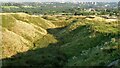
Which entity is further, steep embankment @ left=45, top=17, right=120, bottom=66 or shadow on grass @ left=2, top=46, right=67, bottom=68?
shadow on grass @ left=2, top=46, right=67, bottom=68

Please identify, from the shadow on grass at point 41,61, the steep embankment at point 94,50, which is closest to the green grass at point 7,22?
the steep embankment at point 94,50

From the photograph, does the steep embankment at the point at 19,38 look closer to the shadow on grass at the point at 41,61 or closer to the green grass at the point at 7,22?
the green grass at the point at 7,22

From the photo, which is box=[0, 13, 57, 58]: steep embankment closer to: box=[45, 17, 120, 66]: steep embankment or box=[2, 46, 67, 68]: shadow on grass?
box=[45, 17, 120, 66]: steep embankment

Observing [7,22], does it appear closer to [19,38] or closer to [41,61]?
[19,38]

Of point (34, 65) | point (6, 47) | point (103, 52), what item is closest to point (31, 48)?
point (6, 47)

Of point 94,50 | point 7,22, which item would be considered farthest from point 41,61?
point 7,22

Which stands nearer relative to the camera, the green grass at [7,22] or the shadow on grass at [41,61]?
the shadow on grass at [41,61]

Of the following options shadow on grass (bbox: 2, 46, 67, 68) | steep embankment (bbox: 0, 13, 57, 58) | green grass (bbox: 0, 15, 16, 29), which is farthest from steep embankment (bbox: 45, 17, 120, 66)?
green grass (bbox: 0, 15, 16, 29)

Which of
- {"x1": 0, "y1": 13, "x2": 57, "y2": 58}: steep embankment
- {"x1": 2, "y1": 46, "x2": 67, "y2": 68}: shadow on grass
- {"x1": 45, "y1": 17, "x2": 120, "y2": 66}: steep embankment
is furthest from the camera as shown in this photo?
{"x1": 0, "y1": 13, "x2": 57, "y2": 58}: steep embankment

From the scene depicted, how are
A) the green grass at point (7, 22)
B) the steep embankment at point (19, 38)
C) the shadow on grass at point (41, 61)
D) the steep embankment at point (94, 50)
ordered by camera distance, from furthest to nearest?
1. the green grass at point (7, 22)
2. the steep embankment at point (19, 38)
3. the shadow on grass at point (41, 61)
4. the steep embankment at point (94, 50)

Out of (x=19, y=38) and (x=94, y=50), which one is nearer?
(x=94, y=50)

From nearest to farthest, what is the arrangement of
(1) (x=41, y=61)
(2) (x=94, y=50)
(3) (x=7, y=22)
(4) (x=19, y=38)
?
(1) (x=41, y=61)
(2) (x=94, y=50)
(4) (x=19, y=38)
(3) (x=7, y=22)

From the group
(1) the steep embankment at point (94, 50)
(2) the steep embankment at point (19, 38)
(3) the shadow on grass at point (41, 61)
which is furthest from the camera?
(2) the steep embankment at point (19, 38)
